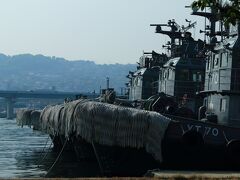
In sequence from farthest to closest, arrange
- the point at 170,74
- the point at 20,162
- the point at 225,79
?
1. the point at 170,74
2. the point at 20,162
3. the point at 225,79

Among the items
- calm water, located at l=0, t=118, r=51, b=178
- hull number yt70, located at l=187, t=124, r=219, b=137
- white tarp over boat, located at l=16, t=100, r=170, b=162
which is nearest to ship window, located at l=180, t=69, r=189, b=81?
calm water, located at l=0, t=118, r=51, b=178

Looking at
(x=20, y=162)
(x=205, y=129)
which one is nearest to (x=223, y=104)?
(x=205, y=129)

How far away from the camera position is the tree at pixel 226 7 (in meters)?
12.2

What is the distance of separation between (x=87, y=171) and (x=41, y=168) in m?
5.10

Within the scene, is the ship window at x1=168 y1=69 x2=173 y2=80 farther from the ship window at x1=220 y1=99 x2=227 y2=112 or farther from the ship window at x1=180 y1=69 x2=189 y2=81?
the ship window at x1=220 y1=99 x2=227 y2=112

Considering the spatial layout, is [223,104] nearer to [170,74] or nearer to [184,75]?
[184,75]

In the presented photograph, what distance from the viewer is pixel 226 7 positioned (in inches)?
498

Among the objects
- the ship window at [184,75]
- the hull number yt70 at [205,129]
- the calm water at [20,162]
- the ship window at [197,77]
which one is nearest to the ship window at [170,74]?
the ship window at [184,75]

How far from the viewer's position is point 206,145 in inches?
1003

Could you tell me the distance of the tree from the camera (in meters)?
12.2

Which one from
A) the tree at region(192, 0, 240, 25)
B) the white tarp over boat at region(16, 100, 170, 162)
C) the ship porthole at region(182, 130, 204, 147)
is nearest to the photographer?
the tree at region(192, 0, 240, 25)

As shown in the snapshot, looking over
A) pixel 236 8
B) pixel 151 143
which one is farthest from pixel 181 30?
pixel 236 8

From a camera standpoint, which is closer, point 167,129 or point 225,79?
point 167,129

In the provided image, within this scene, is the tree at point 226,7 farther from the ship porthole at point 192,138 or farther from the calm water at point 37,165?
the calm water at point 37,165
